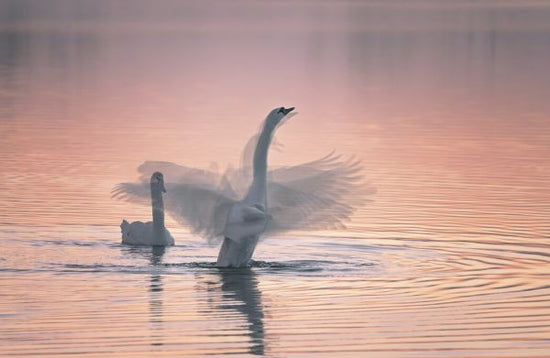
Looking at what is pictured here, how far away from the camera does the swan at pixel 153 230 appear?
985 inches

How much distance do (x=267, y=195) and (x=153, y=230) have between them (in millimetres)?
2337

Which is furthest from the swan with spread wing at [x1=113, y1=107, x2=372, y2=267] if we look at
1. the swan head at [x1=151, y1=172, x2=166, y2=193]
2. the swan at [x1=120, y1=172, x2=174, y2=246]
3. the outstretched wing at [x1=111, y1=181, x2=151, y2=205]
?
the outstretched wing at [x1=111, y1=181, x2=151, y2=205]

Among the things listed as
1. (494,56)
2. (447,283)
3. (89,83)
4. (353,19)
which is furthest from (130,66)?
(353,19)

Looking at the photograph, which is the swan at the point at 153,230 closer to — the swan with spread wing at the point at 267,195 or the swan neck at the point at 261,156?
the swan with spread wing at the point at 267,195

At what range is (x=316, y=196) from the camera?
23750 mm

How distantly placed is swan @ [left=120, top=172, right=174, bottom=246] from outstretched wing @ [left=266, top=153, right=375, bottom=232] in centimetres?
203

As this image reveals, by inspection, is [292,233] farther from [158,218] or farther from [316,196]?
[316,196]

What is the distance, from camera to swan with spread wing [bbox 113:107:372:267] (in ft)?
76.5

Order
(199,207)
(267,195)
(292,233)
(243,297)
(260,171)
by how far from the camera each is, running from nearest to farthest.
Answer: (243,297)
(260,171)
(267,195)
(199,207)
(292,233)

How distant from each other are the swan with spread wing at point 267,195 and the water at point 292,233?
1.54ft

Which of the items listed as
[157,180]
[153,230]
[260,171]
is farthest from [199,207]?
[157,180]

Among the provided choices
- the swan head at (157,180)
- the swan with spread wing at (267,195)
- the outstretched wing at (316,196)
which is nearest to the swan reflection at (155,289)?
the swan with spread wing at (267,195)

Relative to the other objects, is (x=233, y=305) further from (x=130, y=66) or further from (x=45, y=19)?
(x=45, y=19)

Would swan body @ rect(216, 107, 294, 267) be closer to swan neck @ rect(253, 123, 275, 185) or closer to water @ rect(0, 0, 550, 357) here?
swan neck @ rect(253, 123, 275, 185)
